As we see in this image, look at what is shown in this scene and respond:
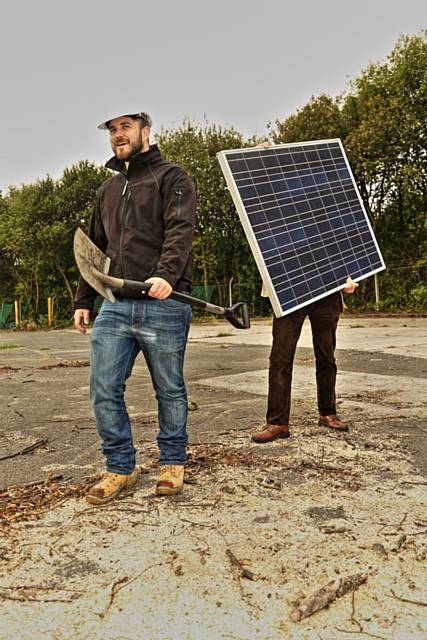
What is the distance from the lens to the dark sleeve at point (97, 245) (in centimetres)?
333

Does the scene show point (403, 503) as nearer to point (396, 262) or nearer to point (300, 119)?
point (396, 262)

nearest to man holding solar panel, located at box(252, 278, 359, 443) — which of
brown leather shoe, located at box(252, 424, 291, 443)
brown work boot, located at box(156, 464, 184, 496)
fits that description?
brown leather shoe, located at box(252, 424, 291, 443)

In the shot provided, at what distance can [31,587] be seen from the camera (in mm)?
2059

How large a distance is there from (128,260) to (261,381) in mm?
4098

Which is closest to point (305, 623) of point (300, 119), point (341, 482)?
point (341, 482)

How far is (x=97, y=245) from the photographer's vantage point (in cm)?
336

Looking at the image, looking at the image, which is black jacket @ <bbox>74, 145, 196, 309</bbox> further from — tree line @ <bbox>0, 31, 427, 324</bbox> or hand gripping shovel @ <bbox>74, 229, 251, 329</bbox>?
tree line @ <bbox>0, 31, 427, 324</bbox>

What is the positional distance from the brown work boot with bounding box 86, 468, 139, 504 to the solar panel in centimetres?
153

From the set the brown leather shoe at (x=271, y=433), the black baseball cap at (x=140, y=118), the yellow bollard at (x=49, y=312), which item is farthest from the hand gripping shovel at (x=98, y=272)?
the yellow bollard at (x=49, y=312)

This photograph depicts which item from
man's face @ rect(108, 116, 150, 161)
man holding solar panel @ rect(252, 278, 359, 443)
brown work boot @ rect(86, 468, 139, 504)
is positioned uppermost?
man's face @ rect(108, 116, 150, 161)

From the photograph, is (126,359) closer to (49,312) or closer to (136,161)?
(136,161)

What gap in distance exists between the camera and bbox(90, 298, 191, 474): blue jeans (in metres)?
3.01

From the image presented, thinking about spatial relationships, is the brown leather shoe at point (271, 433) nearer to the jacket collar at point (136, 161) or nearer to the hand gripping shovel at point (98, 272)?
the hand gripping shovel at point (98, 272)

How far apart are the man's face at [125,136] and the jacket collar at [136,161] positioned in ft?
0.10
